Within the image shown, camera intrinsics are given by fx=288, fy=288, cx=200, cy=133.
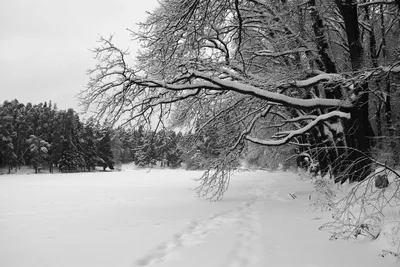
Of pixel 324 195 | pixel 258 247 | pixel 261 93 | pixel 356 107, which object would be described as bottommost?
pixel 258 247

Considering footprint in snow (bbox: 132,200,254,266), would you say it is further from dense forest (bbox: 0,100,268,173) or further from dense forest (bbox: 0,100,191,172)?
dense forest (bbox: 0,100,191,172)

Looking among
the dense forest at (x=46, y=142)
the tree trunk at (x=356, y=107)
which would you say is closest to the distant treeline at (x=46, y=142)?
the dense forest at (x=46, y=142)

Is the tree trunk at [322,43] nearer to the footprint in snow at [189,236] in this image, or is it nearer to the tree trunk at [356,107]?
the tree trunk at [356,107]

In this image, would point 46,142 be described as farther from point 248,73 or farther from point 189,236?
point 189,236

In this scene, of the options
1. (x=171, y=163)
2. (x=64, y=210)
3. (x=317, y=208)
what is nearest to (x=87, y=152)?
(x=171, y=163)

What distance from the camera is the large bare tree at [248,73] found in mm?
6391

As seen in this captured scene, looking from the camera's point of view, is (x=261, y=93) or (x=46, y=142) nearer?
(x=261, y=93)

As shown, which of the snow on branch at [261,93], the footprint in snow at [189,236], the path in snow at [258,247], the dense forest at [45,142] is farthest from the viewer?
the dense forest at [45,142]

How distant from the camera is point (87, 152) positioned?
183ft

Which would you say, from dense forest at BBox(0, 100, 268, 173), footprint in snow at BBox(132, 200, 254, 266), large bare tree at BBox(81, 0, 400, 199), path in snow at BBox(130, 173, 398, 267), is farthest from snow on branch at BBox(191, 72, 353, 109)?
dense forest at BBox(0, 100, 268, 173)

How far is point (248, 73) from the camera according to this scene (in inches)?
308

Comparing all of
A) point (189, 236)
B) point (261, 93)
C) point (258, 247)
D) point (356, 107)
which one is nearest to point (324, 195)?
point (356, 107)

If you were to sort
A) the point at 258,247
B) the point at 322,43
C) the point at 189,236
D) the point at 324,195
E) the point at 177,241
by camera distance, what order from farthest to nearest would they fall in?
1. the point at 322,43
2. the point at 324,195
3. the point at 189,236
4. the point at 177,241
5. the point at 258,247

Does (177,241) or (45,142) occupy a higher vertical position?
(45,142)
